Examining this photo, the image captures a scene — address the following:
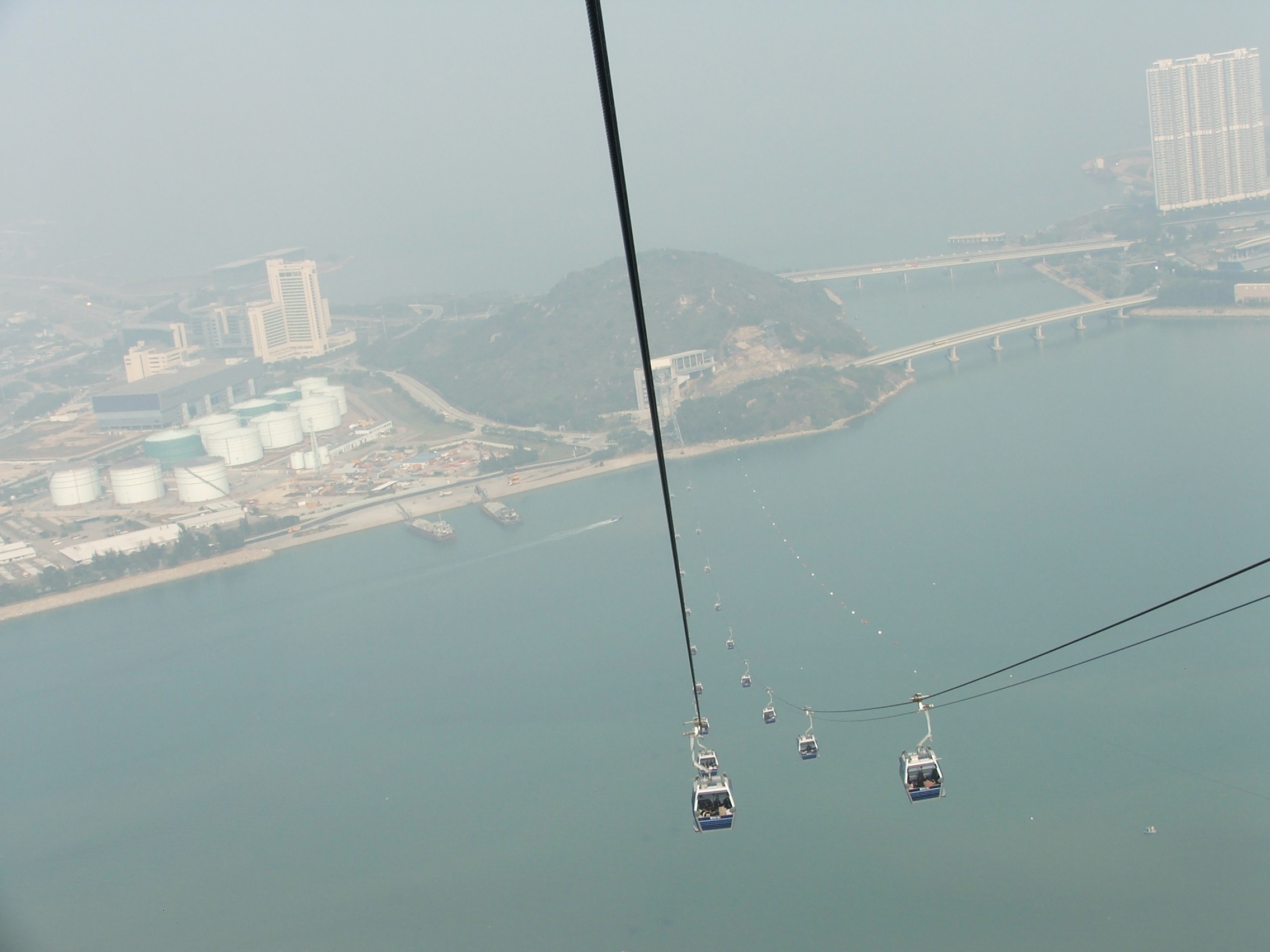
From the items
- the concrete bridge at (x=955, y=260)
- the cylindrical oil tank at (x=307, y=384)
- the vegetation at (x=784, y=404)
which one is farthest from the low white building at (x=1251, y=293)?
the cylindrical oil tank at (x=307, y=384)

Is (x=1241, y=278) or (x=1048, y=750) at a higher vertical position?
(x=1241, y=278)

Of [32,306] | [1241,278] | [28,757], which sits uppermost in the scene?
[32,306]

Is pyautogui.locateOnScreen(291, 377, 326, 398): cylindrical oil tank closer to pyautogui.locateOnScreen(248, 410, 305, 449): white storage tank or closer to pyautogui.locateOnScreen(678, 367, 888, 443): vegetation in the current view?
pyautogui.locateOnScreen(248, 410, 305, 449): white storage tank

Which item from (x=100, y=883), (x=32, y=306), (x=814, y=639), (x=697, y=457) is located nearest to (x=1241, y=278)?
(x=697, y=457)

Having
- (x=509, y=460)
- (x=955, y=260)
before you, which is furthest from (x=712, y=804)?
(x=955, y=260)

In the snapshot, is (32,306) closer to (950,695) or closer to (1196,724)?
(950,695)

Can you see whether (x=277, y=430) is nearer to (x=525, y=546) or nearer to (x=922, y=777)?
(x=525, y=546)
